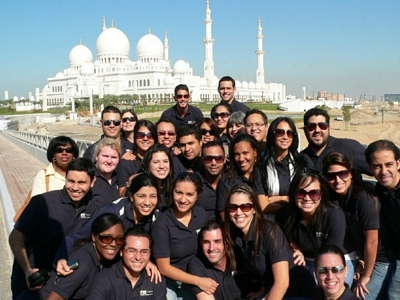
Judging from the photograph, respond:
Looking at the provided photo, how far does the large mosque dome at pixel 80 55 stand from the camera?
88125 millimetres

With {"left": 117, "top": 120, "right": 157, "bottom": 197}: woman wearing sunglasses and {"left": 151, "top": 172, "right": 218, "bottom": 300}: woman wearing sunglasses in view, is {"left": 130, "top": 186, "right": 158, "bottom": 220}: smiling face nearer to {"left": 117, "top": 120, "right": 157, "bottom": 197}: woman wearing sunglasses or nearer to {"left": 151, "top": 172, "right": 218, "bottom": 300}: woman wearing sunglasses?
{"left": 151, "top": 172, "right": 218, "bottom": 300}: woman wearing sunglasses

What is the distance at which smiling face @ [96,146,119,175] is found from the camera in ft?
16.0

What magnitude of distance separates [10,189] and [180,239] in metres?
8.76

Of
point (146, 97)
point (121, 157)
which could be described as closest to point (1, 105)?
point (146, 97)

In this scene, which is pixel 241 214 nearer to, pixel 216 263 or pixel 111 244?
pixel 216 263

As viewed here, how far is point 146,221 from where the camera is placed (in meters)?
4.11

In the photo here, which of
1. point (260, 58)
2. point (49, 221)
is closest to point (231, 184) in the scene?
point (49, 221)

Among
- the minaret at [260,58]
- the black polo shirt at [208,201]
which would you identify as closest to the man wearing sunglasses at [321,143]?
the black polo shirt at [208,201]

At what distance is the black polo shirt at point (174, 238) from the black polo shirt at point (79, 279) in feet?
1.81

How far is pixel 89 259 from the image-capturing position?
145 inches

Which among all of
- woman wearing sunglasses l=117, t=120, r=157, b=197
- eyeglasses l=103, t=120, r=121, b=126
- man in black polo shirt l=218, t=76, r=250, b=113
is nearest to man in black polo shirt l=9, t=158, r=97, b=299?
woman wearing sunglasses l=117, t=120, r=157, b=197

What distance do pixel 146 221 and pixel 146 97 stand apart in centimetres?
7341

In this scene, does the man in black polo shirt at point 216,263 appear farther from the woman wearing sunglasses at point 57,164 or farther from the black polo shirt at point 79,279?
the woman wearing sunglasses at point 57,164

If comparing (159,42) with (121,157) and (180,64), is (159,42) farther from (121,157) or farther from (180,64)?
(121,157)
